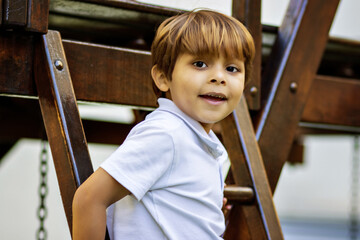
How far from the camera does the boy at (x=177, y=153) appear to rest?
0.98 m

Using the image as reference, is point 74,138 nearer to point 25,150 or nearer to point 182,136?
point 182,136

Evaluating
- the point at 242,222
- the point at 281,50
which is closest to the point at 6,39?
the point at 242,222

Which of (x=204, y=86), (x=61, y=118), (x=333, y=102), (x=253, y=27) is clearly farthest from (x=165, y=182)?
(x=333, y=102)

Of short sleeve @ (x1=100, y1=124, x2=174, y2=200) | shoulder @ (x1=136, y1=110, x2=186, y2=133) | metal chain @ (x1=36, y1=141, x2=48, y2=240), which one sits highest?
shoulder @ (x1=136, y1=110, x2=186, y2=133)

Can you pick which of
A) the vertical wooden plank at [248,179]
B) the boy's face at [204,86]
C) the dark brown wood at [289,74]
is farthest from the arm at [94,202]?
the dark brown wood at [289,74]

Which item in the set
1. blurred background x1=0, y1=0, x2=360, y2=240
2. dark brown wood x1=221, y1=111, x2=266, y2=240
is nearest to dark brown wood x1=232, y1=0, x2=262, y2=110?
blurred background x1=0, y1=0, x2=360, y2=240

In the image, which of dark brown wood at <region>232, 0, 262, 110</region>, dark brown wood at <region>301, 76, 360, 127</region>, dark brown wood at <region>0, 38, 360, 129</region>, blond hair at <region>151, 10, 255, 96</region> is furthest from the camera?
dark brown wood at <region>301, 76, 360, 127</region>

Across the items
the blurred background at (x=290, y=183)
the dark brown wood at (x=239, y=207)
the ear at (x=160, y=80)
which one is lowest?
the blurred background at (x=290, y=183)

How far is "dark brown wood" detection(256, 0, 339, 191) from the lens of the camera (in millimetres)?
1729

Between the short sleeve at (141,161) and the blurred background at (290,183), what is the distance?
0.62m

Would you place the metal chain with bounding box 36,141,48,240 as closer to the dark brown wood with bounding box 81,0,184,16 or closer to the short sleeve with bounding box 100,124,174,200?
the dark brown wood with bounding box 81,0,184,16

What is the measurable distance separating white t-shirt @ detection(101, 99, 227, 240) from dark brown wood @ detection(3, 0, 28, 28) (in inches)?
16.3

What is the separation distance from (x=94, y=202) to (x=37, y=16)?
0.53 meters

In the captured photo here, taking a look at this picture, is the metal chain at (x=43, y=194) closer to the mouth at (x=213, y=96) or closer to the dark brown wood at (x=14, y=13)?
the dark brown wood at (x=14, y=13)
